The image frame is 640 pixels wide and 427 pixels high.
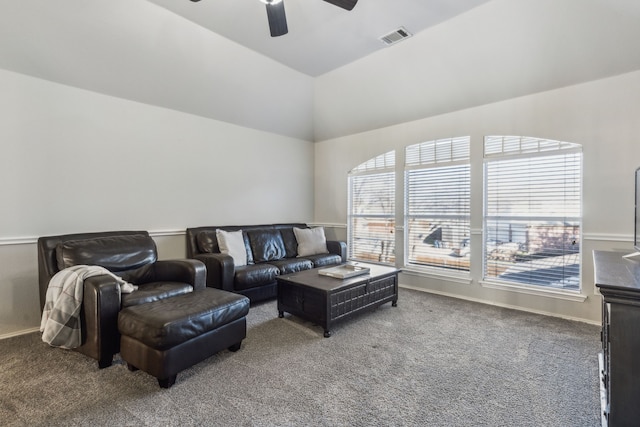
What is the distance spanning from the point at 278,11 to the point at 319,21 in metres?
1.02

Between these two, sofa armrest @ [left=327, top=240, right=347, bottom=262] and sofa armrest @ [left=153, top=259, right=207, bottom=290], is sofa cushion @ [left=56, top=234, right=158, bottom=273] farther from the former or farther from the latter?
sofa armrest @ [left=327, top=240, right=347, bottom=262]

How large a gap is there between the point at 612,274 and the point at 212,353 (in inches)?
98.9

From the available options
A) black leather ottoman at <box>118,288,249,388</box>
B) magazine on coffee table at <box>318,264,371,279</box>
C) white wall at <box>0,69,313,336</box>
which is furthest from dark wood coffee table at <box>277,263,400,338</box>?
white wall at <box>0,69,313,336</box>

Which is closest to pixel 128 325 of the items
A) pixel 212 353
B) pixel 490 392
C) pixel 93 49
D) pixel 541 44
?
pixel 212 353

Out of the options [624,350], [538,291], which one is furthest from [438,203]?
[624,350]

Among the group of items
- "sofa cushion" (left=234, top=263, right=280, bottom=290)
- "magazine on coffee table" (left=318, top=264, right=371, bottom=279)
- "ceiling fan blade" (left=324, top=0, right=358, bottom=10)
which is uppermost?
"ceiling fan blade" (left=324, top=0, right=358, bottom=10)

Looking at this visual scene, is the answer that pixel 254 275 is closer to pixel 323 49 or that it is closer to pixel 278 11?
pixel 278 11

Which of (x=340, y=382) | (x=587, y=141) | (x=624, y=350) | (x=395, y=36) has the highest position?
(x=395, y=36)

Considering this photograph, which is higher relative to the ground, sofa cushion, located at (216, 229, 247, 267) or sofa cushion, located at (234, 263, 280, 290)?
sofa cushion, located at (216, 229, 247, 267)

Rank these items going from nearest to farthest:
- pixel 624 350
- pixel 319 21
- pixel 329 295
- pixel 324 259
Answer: pixel 624 350 → pixel 329 295 → pixel 319 21 → pixel 324 259

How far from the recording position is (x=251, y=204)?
17.0 feet

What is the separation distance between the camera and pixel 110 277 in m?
2.37

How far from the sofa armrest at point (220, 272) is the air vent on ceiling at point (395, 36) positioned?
316 centimetres

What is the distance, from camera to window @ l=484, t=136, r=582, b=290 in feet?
11.3
